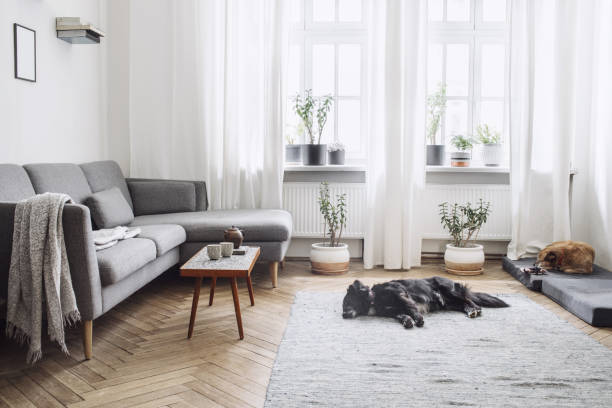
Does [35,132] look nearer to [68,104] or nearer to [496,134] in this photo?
[68,104]

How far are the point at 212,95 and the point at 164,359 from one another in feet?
8.80

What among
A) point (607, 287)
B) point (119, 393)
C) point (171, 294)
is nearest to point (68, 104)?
point (171, 294)

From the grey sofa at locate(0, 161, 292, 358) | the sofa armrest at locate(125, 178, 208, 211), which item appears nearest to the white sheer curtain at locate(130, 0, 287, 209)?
the sofa armrest at locate(125, 178, 208, 211)

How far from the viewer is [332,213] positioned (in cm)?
437

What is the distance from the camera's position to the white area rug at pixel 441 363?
2.00 meters

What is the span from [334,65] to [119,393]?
3581 mm

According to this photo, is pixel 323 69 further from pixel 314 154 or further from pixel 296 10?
pixel 314 154

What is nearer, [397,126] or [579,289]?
[579,289]

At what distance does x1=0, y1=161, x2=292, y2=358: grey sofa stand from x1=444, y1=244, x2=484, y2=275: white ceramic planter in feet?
4.67

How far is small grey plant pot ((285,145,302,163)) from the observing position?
4.71 metres

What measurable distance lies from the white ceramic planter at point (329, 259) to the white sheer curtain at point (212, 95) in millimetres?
609

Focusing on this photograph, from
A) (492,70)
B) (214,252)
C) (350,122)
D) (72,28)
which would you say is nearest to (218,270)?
(214,252)

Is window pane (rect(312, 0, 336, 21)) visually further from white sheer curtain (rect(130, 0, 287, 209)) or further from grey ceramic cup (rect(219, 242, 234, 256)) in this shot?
grey ceramic cup (rect(219, 242, 234, 256))

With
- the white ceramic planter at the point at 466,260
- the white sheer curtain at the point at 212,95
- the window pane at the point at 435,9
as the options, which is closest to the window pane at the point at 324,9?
the white sheer curtain at the point at 212,95
